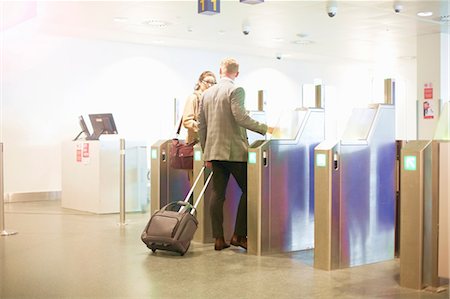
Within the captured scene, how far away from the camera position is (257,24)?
28.8ft

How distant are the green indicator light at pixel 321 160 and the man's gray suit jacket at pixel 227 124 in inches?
25.7

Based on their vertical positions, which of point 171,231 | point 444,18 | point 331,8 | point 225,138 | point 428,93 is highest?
point 444,18

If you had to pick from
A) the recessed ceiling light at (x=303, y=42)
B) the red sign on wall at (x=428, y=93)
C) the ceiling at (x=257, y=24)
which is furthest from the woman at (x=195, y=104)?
the red sign on wall at (x=428, y=93)

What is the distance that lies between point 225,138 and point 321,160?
35.6 inches

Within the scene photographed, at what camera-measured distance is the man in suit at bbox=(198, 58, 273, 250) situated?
16.0ft

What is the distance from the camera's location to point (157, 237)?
4746 millimetres

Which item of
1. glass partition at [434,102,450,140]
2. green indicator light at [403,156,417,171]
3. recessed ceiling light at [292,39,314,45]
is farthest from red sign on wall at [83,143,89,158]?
glass partition at [434,102,450,140]

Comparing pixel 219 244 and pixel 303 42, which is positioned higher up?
pixel 303 42

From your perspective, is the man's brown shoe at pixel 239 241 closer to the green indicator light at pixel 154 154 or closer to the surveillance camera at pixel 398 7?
the green indicator light at pixel 154 154

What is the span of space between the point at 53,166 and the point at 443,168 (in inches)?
283

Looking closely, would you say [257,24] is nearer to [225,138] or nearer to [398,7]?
[398,7]

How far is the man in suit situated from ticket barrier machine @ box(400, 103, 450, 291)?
4.63ft

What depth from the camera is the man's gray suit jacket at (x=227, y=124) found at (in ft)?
15.9

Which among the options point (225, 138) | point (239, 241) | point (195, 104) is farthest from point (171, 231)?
point (195, 104)
